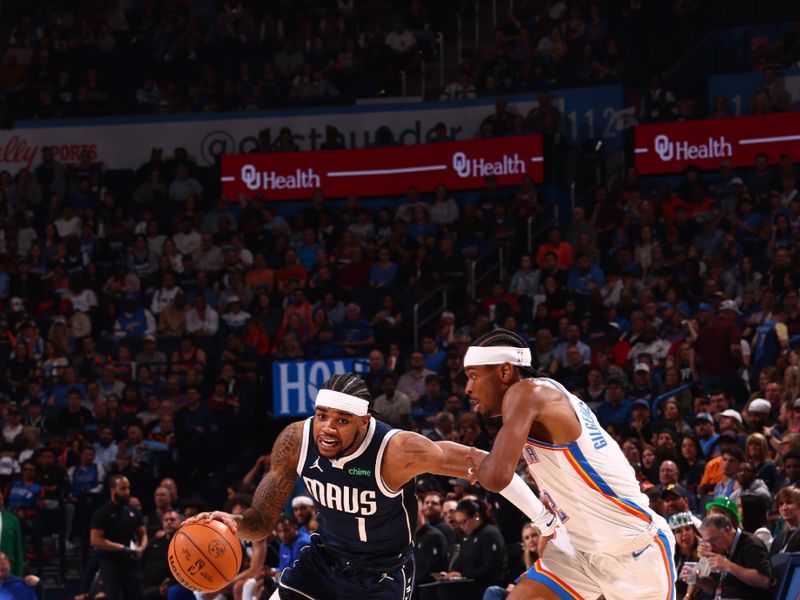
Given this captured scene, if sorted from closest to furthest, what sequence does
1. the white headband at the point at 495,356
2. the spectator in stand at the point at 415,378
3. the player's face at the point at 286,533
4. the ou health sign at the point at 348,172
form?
the white headband at the point at 495,356
the player's face at the point at 286,533
the spectator in stand at the point at 415,378
the ou health sign at the point at 348,172

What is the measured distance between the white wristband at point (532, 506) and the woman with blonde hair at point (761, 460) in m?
5.91

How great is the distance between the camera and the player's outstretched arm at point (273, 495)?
795 cm

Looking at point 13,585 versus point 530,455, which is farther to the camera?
point 13,585

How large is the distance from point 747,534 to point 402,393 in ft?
23.8

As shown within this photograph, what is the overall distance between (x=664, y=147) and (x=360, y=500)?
50.6 ft

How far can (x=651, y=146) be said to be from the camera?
73.0 feet

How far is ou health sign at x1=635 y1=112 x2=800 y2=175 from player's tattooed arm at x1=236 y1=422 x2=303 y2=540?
49.9 feet

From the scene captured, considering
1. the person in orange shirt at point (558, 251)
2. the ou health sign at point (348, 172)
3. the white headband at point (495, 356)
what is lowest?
the white headband at point (495, 356)

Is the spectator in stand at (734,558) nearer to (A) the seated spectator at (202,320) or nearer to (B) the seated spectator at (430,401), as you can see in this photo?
(B) the seated spectator at (430,401)

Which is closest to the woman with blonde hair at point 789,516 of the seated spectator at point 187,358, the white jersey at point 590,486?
the white jersey at point 590,486

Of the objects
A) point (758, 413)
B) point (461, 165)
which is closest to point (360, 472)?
point (758, 413)

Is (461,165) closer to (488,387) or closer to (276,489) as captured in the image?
(276,489)

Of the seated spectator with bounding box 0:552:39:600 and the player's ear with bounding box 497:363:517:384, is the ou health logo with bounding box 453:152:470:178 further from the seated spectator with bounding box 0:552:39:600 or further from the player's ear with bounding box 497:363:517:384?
the player's ear with bounding box 497:363:517:384

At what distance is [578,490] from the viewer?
23.2ft
